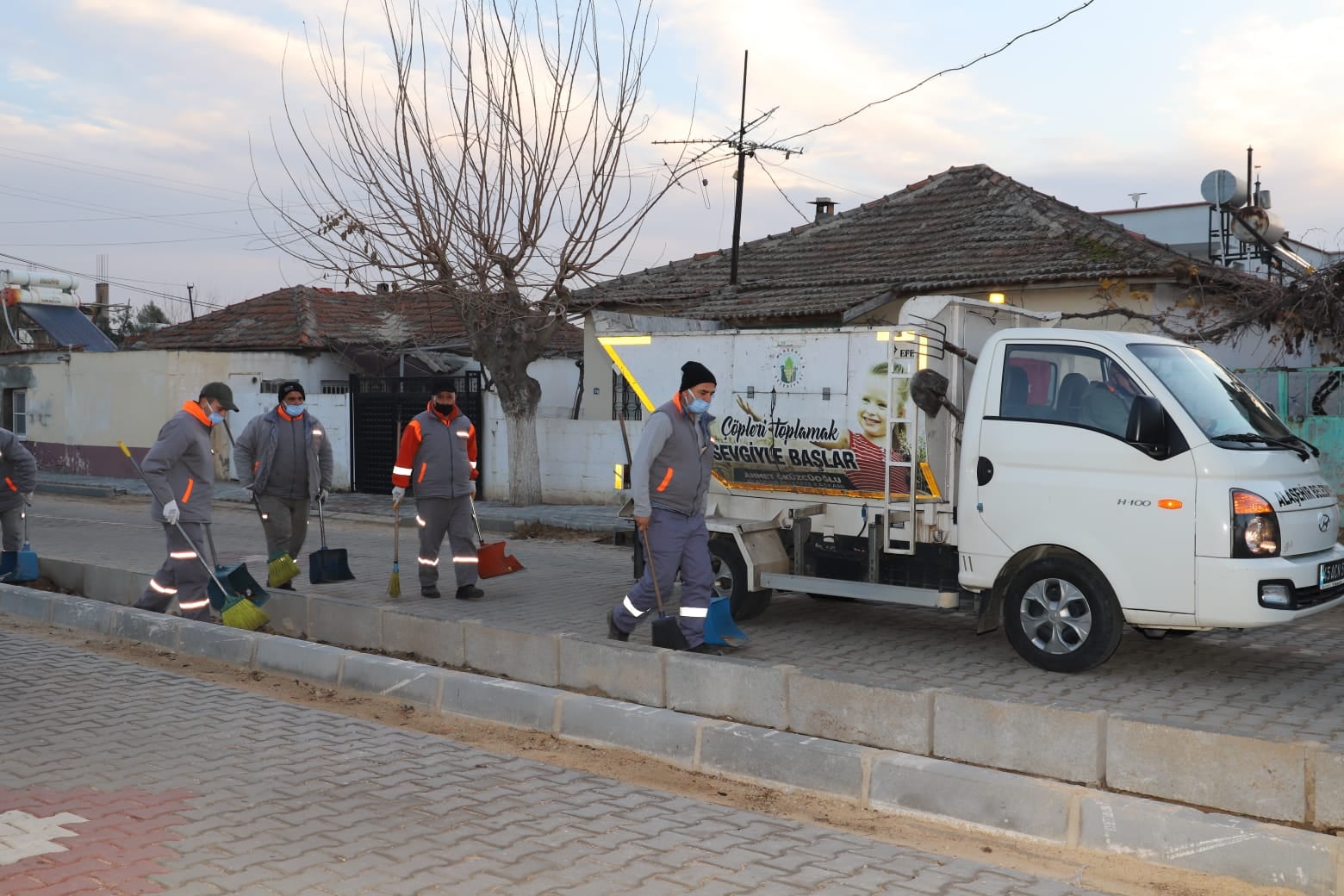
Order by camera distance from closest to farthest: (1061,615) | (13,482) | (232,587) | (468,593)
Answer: (1061,615) → (232,587) → (468,593) → (13,482)

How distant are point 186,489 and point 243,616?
1.07m

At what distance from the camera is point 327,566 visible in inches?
424

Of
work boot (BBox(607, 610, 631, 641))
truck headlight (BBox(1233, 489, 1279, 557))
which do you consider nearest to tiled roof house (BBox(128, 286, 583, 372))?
work boot (BBox(607, 610, 631, 641))

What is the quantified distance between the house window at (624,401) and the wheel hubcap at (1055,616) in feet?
44.6

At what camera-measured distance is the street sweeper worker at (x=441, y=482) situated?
32.7 ft

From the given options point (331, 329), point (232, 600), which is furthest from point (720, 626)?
point (331, 329)

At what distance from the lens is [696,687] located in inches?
264

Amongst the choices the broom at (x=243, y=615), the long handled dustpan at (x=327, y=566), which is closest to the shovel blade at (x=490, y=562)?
the long handled dustpan at (x=327, y=566)

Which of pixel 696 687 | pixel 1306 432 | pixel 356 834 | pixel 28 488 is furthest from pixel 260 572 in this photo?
pixel 1306 432

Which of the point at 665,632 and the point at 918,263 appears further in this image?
the point at 918,263

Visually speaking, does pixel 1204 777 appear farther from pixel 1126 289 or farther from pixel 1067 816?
pixel 1126 289

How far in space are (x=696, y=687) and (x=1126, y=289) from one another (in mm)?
11735

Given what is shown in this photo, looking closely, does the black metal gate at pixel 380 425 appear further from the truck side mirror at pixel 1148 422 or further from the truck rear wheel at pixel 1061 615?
the truck side mirror at pixel 1148 422

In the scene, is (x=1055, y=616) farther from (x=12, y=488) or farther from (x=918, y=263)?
(x=918, y=263)
